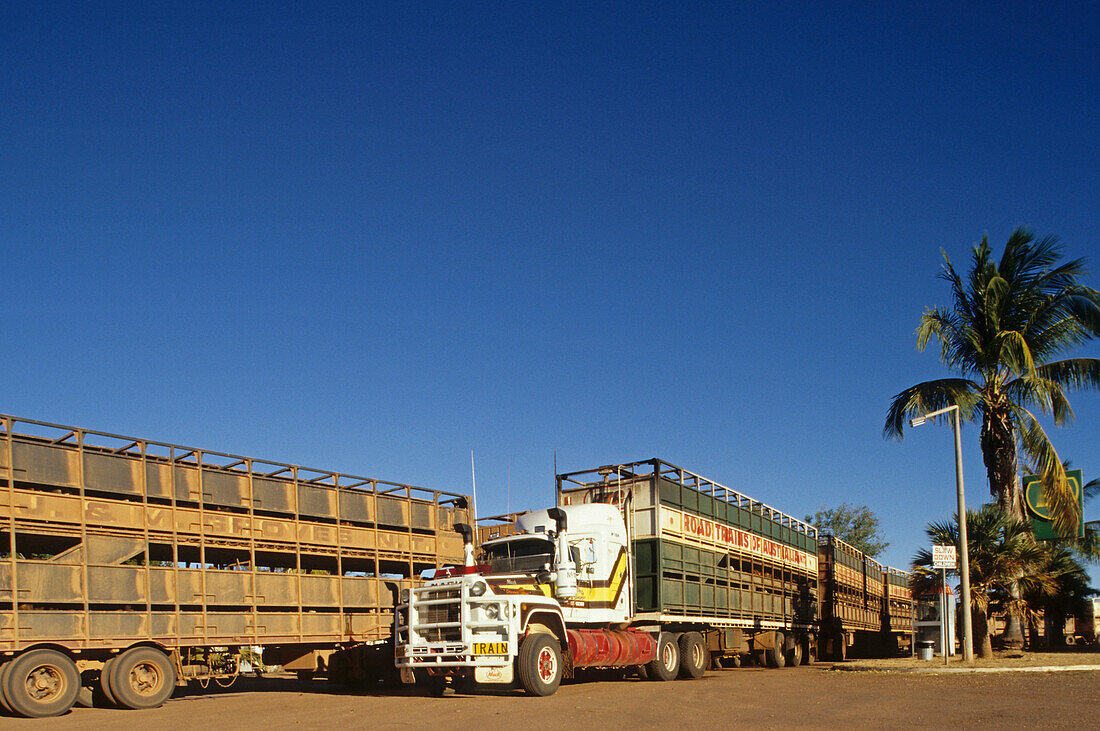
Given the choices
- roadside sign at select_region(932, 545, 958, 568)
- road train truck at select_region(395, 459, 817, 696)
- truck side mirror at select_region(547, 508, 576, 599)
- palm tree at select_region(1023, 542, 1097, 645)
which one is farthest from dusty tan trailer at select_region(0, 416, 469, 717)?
palm tree at select_region(1023, 542, 1097, 645)

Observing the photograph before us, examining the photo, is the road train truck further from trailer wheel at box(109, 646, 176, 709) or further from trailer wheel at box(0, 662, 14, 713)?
trailer wheel at box(0, 662, 14, 713)

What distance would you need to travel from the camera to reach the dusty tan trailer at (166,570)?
14.5 meters

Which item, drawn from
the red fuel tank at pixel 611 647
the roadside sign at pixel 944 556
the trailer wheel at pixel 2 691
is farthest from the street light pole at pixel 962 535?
the trailer wheel at pixel 2 691

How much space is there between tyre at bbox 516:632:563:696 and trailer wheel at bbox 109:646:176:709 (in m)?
5.87

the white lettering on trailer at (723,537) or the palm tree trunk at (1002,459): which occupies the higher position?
the palm tree trunk at (1002,459)

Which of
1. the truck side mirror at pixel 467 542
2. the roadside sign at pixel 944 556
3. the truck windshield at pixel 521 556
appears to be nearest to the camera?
the truck windshield at pixel 521 556

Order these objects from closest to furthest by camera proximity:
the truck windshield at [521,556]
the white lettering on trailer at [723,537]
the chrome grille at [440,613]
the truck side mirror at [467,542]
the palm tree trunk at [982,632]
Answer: the chrome grille at [440,613] → the truck windshield at [521,556] → the truck side mirror at [467,542] → the white lettering on trailer at [723,537] → the palm tree trunk at [982,632]

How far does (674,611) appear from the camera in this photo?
21.0 meters

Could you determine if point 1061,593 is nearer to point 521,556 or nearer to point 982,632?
point 982,632

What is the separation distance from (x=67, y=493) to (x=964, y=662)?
1920 cm

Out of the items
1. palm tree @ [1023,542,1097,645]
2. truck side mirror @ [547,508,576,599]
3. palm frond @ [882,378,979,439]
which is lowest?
palm tree @ [1023,542,1097,645]

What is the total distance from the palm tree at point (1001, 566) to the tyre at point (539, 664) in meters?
13.7

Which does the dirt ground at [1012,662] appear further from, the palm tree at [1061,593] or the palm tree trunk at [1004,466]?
the palm tree at [1061,593]

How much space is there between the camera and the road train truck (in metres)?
16.3
